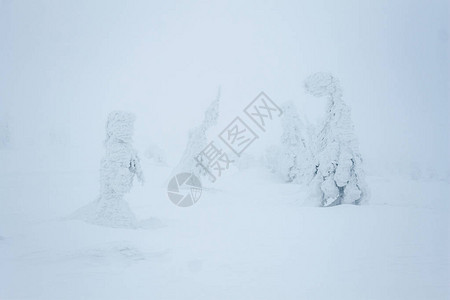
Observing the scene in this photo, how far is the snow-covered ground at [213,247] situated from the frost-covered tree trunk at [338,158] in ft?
0.91

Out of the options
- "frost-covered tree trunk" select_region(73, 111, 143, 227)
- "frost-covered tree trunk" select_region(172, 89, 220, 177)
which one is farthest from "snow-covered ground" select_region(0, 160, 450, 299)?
"frost-covered tree trunk" select_region(172, 89, 220, 177)

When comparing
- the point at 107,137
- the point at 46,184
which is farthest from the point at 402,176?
the point at 46,184

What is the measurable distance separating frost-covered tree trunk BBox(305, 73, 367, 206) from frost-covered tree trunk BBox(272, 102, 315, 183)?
350 millimetres

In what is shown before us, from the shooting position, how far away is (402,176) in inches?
243

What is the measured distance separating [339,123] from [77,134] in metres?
4.82

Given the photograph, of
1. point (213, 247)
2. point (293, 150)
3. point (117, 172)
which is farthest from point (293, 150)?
point (117, 172)

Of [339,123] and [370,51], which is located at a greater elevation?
[370,51]

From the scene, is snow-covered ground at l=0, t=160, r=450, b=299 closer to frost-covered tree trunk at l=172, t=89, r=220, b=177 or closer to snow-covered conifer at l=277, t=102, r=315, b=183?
frost-covered tree trunk at l=172, t=89, r=220, b=177

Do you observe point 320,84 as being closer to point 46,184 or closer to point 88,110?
point 88,110

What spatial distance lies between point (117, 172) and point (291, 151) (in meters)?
3.78

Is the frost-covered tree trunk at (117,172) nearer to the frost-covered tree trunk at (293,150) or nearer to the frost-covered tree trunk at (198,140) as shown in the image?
the frost-covered tree trunk at (198,140)

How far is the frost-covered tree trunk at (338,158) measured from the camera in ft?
18.1

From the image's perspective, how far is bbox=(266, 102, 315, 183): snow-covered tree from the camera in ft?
20.0

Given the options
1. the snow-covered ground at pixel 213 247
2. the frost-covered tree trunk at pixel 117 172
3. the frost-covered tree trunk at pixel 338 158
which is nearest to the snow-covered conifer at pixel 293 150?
the frost-covered tree trunk at pixel 338 158
